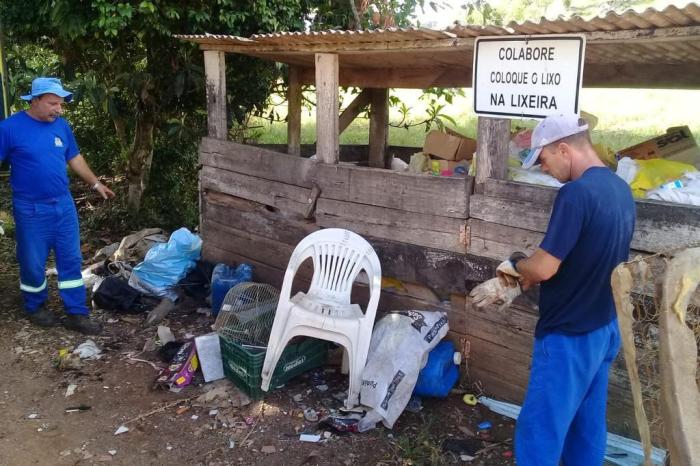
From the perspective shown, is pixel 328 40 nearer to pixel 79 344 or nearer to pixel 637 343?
pixel 637 343

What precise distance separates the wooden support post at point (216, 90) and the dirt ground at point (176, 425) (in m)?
2.35

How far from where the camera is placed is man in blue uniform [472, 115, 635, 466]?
266 centimetres

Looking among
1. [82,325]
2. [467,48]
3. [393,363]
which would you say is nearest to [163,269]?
[82,325]

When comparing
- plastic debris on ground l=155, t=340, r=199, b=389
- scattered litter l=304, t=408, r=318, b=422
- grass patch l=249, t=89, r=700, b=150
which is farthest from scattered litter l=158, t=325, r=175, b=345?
grass patch l=249, t=89, r=700, b=150

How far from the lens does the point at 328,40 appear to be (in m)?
4.52

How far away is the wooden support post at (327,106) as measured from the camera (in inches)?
193

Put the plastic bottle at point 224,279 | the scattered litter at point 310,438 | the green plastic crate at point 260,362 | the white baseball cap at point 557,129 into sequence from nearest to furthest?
the white baseball cap at point 557,129
the scattered litter at point 310,438
the green plastic crate at point 260,362
the plastic bottle at point 224,279

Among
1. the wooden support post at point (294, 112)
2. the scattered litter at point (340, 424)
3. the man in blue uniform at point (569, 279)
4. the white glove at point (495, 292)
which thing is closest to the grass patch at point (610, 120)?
the wooden support post at point (294, 112)

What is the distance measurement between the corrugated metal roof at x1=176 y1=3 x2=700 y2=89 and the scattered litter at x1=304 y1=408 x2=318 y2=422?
2.54m

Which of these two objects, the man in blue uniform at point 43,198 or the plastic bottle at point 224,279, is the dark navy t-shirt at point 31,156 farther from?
the plastic bottle at point 224,279

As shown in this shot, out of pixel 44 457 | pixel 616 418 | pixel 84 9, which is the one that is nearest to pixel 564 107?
pixel 616 418

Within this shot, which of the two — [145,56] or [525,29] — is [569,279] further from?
[145,56]

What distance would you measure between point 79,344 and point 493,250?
3521mm

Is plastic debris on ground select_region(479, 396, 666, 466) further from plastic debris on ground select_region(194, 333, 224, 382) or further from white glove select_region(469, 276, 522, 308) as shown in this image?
plastic debris on ground select_region(194, 333, 224, 382)
